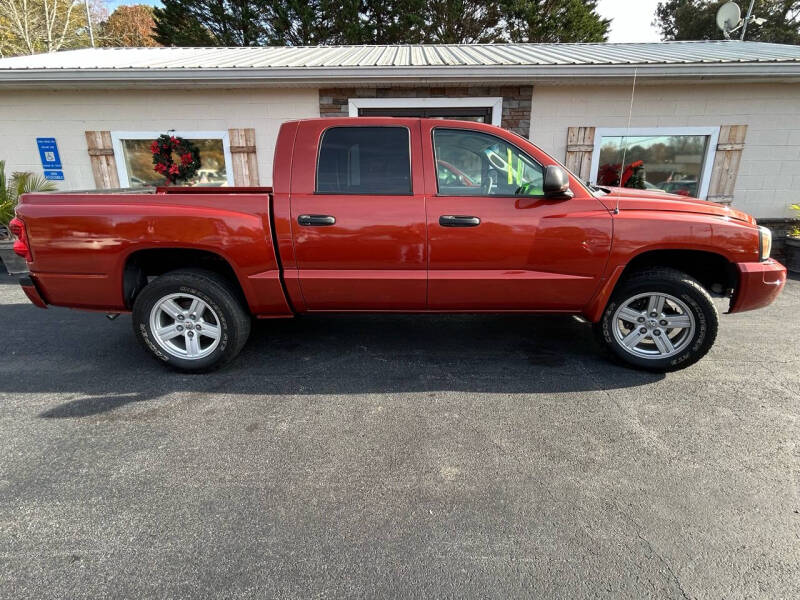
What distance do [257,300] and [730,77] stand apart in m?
8.11

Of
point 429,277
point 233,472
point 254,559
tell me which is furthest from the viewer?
point 429,277

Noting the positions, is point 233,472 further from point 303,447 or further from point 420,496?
point 420,496

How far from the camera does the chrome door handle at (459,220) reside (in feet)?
10.2

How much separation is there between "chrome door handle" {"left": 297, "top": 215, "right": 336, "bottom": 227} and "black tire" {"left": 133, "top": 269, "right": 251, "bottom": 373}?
85 centimetres

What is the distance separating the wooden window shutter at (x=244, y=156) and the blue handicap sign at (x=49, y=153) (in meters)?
3.21

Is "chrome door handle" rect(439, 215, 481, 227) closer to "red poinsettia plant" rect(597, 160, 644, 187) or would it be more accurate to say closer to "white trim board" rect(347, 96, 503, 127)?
"red poinsettia plant" rect(597, 160, 644, 187)

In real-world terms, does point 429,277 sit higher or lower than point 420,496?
higher

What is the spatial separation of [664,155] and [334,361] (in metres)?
Answer: 7.21

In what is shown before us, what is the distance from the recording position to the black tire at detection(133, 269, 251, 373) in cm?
326

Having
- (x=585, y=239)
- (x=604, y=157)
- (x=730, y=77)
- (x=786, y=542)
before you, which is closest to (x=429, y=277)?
(x=585, y=239)

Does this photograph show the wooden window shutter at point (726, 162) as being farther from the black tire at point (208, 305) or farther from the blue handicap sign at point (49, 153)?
the blue handicap sign at point (49, 153)

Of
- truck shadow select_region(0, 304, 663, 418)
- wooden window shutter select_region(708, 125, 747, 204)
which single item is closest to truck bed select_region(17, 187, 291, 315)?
truck shadow select_region(0, 304, 663, 418)

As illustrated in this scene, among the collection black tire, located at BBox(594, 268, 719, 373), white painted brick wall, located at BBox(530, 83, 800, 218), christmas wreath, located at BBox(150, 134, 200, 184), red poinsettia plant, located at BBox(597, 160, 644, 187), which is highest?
white painted brick wall, located at BBox(530, 83, 800, 218)

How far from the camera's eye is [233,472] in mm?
2305
